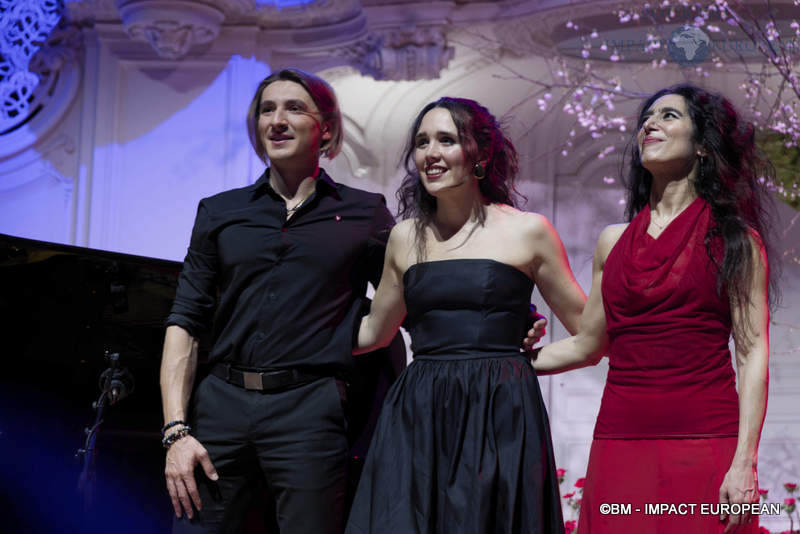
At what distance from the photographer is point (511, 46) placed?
5535mm

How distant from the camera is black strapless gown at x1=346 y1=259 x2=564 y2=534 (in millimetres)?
2078

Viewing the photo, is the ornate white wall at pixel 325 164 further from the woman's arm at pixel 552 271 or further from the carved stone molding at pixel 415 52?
the woman's arm at pixel 552 271

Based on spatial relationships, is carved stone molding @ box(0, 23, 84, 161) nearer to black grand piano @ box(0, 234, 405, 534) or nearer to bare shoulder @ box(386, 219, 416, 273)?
black grand piano @ box(0, 234, 405, 534)

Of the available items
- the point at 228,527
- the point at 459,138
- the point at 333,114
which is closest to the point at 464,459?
the point at 228,527

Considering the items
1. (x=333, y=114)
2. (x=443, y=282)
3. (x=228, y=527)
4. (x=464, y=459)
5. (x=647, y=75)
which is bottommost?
(x=228, y=527)

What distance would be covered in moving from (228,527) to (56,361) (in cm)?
134

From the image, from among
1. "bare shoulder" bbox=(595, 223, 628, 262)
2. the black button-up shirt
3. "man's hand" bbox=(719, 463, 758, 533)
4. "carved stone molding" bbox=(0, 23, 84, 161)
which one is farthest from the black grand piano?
"carved stone molding" bbox=(0, 23, 84, 161)

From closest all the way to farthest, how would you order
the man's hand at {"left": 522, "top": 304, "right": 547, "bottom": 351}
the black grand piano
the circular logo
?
1. the man's hand at {"left": 522, "top": 304, "right": 547, "bottom": 351}
2. the black grand piano
3. the circular logo

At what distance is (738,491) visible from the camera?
1930 mm

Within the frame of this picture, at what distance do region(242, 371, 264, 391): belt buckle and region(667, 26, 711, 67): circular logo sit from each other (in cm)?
381

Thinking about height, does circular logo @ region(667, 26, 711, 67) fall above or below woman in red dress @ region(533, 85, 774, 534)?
above

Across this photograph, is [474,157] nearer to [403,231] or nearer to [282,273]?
[403,231]

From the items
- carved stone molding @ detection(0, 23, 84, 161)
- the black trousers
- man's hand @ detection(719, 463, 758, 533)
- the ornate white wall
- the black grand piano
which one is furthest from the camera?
carved stone molding @ detection(0, 23, 84, 161)

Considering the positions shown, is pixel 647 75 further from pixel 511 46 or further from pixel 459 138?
pixel 459 138
